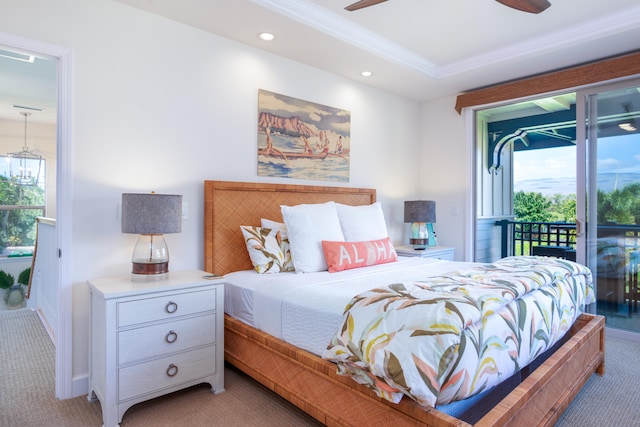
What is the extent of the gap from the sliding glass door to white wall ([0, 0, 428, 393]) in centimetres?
261

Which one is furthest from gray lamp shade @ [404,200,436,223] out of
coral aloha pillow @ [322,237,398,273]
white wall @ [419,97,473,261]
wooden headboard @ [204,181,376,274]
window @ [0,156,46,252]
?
window @ [0,156,46,252]

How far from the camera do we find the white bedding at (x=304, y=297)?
1.95m

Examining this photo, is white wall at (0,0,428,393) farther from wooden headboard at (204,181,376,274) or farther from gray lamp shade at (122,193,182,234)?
gray lamp shade at (122,193,182,234)

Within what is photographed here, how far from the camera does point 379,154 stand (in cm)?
439

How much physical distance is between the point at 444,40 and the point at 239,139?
1.97 m

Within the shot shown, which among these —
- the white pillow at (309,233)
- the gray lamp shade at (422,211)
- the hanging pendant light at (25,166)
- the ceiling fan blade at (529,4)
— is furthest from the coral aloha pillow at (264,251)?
the hanging pendant light at (25,166)

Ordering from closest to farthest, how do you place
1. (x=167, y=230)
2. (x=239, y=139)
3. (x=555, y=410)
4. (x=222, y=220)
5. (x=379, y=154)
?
(x=555, y=410), (x=167, y=230), (x=222, y=220), (x=239, y=139), (x=379, y=154)

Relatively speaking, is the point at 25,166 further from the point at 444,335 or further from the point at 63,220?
the point at 444,335

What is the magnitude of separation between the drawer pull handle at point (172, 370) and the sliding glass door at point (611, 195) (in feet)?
11.7

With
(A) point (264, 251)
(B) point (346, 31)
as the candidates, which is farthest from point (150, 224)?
(B) point (346, 31)

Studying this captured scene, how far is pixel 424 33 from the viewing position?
326cm

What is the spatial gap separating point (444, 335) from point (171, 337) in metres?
1.59

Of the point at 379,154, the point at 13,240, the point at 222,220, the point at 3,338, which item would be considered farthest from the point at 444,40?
the point at 13,240

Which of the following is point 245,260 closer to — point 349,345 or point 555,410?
point 349,345
